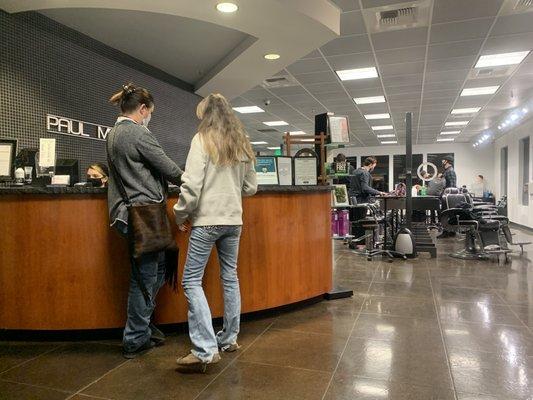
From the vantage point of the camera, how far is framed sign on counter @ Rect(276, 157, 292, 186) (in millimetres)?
3279

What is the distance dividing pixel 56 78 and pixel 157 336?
3.00 meters

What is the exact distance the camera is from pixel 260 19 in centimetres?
388

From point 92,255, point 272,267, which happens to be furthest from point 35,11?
point 272,267

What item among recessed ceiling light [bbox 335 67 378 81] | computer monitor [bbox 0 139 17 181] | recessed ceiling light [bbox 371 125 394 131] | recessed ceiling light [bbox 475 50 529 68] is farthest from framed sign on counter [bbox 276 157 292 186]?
recessed ceiling light [bbox 371 125 394 131]

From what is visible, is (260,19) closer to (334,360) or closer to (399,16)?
(399,16)

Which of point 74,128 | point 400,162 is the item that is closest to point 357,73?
point 74,128

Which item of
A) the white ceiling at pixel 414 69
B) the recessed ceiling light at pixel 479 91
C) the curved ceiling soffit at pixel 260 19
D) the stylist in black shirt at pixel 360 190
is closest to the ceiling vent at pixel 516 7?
the white ceiling at pixel 414 69

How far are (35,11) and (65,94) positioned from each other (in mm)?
797

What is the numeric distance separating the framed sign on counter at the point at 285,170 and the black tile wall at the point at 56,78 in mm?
2427

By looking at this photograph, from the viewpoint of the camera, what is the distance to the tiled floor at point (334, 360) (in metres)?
1.92

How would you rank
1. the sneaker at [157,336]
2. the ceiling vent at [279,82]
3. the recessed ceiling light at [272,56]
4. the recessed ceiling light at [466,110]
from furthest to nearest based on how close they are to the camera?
the recessed ceiling light at [466,110] → the ceiling vent at [279,82] → the recessed ceiling light at [272,56] → the sneaker at [157,336]

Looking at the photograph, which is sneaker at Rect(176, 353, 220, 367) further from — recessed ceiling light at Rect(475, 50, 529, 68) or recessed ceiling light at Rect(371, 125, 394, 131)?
recessed ceiling light at Rect(371, 125, 394, 131)

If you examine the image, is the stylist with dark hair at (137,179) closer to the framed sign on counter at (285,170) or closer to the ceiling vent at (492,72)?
the framed sign on counter at (285,170)

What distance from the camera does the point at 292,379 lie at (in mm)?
2035
